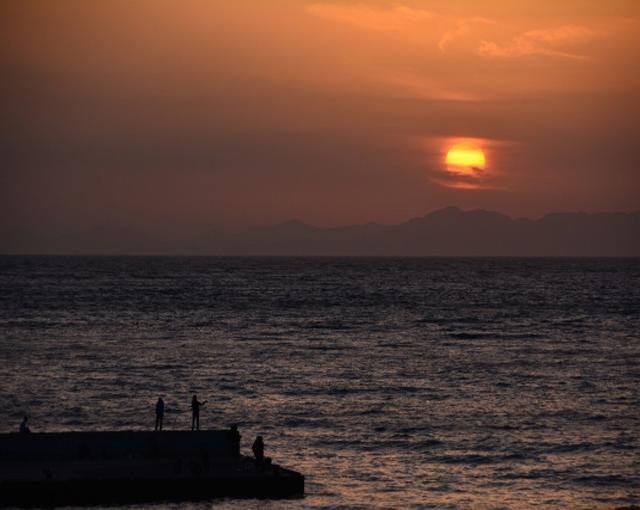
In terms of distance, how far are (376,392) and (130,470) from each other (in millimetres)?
26808

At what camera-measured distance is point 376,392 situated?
5959cm

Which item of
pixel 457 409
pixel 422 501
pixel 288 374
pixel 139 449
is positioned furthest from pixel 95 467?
pixel 288 374

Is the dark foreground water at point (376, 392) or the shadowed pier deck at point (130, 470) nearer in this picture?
the shadowed pier deck at point (130, 470)

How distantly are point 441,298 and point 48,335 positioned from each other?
281 feet

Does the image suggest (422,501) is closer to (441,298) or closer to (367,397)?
(367,397)

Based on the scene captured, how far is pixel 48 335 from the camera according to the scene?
3607 inches

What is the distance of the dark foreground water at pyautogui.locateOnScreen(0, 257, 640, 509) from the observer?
38719 millimetres

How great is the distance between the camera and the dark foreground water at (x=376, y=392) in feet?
127

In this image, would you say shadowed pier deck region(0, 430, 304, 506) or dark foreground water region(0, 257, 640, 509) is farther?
dark foreground water region(0, 257, 640, 509)

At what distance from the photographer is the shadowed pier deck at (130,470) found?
32.3m

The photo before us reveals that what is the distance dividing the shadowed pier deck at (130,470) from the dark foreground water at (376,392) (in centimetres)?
74

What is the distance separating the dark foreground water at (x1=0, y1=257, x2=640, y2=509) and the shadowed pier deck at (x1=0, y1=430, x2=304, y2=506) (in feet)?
2.41

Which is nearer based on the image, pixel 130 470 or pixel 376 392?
pixel 130 470

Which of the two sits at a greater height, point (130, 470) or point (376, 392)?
point (130, 470)
